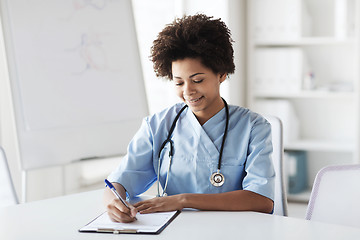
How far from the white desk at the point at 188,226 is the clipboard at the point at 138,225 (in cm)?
2

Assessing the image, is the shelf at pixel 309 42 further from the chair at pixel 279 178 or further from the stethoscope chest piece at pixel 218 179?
the stethoscope chest piece at pixel 218 179

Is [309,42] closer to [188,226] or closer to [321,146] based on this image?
[321,146]

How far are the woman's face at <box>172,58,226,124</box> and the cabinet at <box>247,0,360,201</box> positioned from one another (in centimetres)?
219

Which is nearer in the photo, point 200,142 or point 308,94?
point 200,142

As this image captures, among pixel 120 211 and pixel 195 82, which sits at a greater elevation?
pixel 195 82

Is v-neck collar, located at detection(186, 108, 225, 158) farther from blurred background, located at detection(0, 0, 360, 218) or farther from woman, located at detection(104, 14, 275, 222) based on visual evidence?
blurred background, located at detection(0, 0, 360, 218)

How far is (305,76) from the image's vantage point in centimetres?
373

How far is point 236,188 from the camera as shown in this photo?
163 centimetres

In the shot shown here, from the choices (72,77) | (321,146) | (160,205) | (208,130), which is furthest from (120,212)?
(321,146)

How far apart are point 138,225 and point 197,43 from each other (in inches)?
21.9

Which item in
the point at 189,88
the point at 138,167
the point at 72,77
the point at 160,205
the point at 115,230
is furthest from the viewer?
the point at 72,77

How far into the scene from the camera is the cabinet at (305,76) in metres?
3.68

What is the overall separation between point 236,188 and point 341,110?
2415mm

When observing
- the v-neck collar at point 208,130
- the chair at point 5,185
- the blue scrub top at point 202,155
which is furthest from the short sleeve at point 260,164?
the chair at point 5,185
